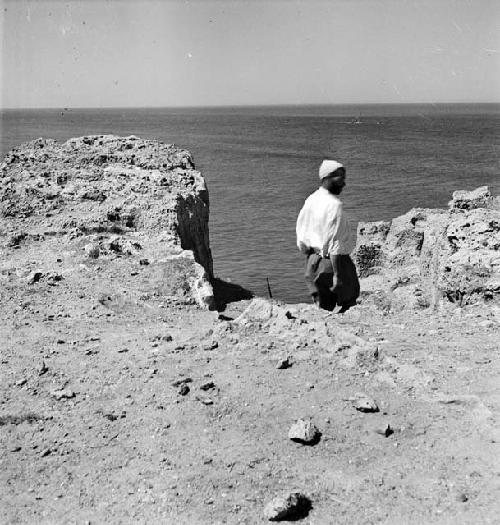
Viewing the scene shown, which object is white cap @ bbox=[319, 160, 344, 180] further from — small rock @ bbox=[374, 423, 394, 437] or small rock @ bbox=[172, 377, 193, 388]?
small rock @ bbox=[374, 423, 394, 437]

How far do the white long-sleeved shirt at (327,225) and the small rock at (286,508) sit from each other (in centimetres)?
277

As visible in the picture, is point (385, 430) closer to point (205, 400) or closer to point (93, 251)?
point (205, 400)

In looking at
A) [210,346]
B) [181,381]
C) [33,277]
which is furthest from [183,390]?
[33,277]

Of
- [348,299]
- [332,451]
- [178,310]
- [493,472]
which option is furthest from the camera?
[178,310]

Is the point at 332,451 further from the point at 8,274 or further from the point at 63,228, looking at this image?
the point at 63,228

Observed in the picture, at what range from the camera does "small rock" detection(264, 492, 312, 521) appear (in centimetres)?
A: 434

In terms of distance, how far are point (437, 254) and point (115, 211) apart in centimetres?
647

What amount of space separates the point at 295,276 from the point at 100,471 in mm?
16344

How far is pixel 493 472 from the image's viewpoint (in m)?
4.63

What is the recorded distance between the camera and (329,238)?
6.42m

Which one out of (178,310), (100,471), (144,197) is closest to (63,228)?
(144,197)

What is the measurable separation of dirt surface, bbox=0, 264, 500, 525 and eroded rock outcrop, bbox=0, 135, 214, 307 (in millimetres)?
2785

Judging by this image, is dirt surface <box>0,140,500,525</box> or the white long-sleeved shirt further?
the white long-sleeved shirt

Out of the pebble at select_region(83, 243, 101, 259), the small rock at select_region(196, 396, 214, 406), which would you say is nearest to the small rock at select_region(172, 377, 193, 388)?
the small rock at select_region(196, 396, 214, 406)
